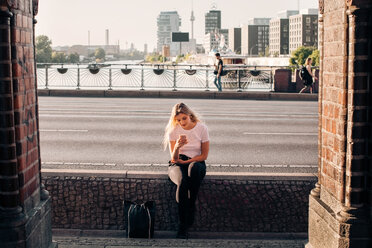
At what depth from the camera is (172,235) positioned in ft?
22.3

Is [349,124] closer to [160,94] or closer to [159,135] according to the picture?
[159,135]

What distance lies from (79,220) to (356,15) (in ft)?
14.0

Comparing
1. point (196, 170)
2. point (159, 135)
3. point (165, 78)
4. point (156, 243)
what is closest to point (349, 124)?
point (156, 243)

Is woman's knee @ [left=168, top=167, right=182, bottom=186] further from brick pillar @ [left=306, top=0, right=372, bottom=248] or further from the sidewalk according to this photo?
brick pillar @ [left=306, top=0, right=372, bottom=248]

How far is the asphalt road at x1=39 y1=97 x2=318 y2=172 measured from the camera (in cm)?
990

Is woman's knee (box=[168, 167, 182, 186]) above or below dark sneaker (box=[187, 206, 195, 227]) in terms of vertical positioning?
above

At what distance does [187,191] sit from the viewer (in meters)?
6.67

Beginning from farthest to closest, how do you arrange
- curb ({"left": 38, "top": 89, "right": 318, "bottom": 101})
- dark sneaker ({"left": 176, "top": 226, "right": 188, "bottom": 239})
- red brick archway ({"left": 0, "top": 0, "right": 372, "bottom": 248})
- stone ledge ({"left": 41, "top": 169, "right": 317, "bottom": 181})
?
curb ({"left": 38, "top": 89, "right": 318, "bottom": 101})
stone ledge ({"left": 41, "top": 169, "right": 317, "bottom": 181})
dark sneaker ({"left": 176, "top": 226, "right": 188, "bottom": 239})
red brick archway ({"left": 0, "top": 0, "right": 372, "bottom": 248})

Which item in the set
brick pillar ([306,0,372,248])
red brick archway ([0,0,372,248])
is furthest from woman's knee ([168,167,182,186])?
brick pillar ([306,0,372,248])

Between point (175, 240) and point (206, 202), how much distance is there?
3.07 feet

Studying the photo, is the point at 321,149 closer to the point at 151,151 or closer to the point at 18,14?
the point at 18,14

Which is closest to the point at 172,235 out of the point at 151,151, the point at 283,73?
the point at 151,151

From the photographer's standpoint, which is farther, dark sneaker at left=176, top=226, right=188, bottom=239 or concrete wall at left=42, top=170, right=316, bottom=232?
concrete wall at left=42, top=170, right=316, bottom=232

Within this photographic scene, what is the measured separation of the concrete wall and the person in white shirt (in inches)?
10.3
